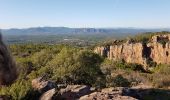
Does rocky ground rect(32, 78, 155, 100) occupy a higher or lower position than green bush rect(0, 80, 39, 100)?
lower

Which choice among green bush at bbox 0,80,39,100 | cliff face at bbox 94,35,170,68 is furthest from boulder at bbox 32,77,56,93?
cliff face at bbox 94,35,170,68

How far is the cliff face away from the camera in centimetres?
12500

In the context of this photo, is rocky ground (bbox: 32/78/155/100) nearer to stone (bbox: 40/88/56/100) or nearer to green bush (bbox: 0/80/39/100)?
stone (bbox: 40/88/56/100)

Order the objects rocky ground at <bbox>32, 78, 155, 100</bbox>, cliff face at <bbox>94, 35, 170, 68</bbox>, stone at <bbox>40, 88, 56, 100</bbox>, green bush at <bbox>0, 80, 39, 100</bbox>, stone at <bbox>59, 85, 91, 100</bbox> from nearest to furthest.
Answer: green bush at <bbox>0, 80, 39, 100</bbox>, stone at <bbox>40, 88, 56, 100</bbox>, rocky ground at <bbox>32, 78, 155, 100</bbox>, stone at <bbox>59, 85, 91, 100</bbox>, cliff face at <bbox>94, 35, 170, 68</bbox>

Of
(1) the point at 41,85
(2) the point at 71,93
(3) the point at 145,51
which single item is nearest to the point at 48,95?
(1) the point at 41,85

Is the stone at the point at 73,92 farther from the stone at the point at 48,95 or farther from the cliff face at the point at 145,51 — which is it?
the cliff face at the point at 145,51

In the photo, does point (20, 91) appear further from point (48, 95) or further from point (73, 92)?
point (73, 92)

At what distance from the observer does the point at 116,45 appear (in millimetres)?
142125

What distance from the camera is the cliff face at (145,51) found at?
4921 inches

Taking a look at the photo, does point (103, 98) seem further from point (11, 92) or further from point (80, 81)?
point (80, 81)

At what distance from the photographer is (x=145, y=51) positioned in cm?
13138

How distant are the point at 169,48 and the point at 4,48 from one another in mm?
123718

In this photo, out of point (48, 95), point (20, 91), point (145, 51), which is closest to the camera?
point (20, 91)

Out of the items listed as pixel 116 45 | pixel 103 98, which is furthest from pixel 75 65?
pixel 116 45
